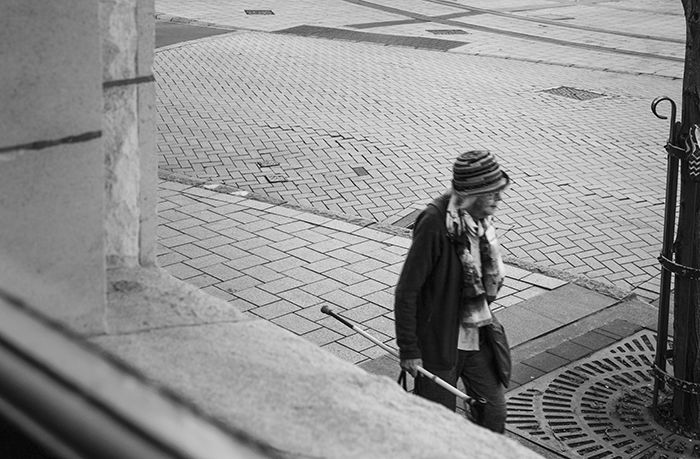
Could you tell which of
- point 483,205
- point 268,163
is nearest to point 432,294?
point 483,205

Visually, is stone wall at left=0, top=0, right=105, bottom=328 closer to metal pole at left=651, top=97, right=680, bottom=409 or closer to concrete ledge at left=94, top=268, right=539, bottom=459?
concrete ledge at left=94, top=268, right=539, bottom=459

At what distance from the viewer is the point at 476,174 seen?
4086mm

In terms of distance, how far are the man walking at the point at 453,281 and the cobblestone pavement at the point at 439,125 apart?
124 inches

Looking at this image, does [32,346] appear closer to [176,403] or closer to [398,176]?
[176,403]

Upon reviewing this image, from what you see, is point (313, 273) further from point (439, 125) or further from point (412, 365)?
point (439, 125)

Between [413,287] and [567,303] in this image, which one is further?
[567,303]

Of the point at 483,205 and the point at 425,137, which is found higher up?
the point at 483,205

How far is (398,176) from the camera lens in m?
9.66

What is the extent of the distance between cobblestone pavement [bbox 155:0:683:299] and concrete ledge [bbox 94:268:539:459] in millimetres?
4901

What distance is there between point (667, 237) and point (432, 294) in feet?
5.09

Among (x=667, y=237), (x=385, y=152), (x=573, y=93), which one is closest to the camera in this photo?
(x=667, y=237)

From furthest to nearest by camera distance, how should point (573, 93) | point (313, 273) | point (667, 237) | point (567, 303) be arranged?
1. point (573, 93)
2. point (313, 273)
3. point (567, 303)
4. point (667, 237)

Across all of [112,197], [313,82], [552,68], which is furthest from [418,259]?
[552,68]

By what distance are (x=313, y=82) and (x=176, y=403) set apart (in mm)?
13829
